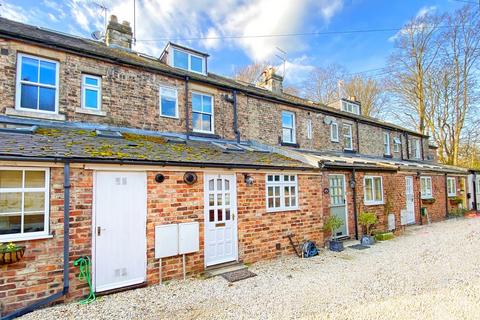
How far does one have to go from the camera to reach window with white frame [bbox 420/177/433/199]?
13.8 m

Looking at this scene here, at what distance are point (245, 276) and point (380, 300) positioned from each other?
2.85m

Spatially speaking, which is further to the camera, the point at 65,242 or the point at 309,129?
the point at 309,129

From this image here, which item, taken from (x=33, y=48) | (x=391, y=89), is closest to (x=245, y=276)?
(x=33, y=48)

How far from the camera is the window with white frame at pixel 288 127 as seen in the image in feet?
39.3

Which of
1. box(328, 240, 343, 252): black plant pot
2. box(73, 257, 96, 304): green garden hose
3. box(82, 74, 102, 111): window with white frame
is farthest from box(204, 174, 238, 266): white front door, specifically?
box(82, 74, 102, 111): window with white frame

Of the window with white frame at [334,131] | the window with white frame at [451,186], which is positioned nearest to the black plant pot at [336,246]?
the window with white frame at [334,131]

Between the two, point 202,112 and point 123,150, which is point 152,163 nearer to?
point 123,150

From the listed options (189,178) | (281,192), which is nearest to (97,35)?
(189,178)

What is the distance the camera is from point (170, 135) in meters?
8.90

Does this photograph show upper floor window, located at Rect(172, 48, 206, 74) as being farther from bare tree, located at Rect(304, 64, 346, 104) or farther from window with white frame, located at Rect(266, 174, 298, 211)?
bare tree, located at Rect(304, 64, 346, 104)

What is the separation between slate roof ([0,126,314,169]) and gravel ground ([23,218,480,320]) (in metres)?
2.78

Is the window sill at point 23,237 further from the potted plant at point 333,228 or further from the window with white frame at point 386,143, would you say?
the window with white frame at point 386,143

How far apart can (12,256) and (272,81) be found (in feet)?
43.3

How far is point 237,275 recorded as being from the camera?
598 centimetres
